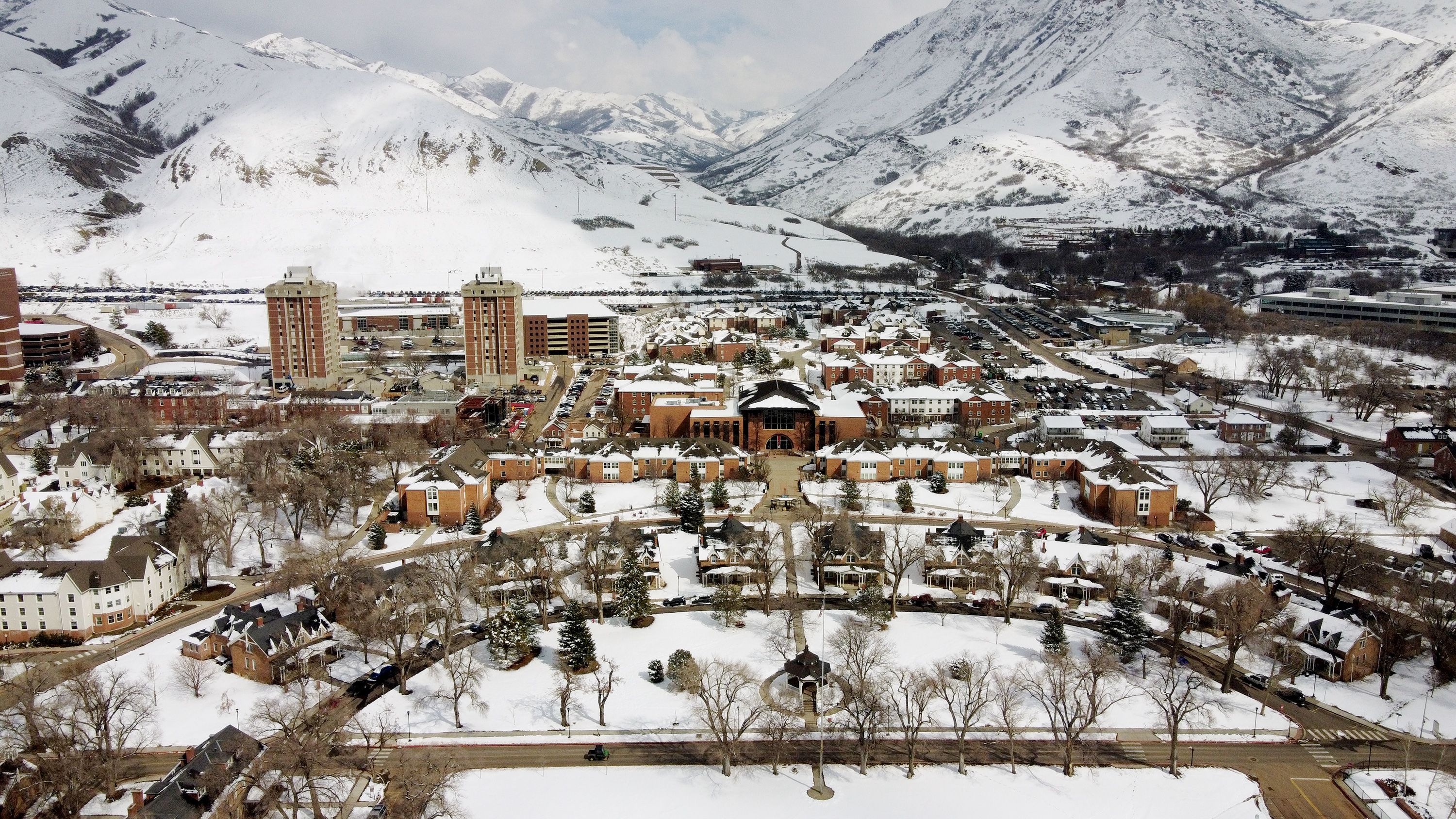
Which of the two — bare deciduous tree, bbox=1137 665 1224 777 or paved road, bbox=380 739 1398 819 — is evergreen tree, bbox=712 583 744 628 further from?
bare deciduous tree, bbox=1137 665 1224 777

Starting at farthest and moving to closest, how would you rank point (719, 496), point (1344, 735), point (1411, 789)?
point (719, 496)
point (1344, 735)
point (1411, 789)

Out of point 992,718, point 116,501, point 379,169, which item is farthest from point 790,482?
point 379,169

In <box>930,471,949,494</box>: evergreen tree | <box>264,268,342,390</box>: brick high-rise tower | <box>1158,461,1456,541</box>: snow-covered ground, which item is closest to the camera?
<box>1158,461,1456,541</box>: snow-covered ground

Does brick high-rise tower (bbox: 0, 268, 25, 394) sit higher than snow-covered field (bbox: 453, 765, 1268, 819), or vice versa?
brick high-rise tower (bbox: 0, 268, 25, 394)

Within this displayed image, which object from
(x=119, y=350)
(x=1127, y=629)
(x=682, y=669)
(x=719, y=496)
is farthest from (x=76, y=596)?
(x=119, y=350)

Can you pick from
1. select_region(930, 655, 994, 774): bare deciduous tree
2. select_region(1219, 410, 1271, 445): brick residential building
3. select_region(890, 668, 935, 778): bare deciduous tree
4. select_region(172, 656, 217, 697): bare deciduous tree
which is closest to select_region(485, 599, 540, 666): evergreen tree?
select_region(172, 656, 217, 697): bare deciduous tree

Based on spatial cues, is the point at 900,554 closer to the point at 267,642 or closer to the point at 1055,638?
the point at 1055,638

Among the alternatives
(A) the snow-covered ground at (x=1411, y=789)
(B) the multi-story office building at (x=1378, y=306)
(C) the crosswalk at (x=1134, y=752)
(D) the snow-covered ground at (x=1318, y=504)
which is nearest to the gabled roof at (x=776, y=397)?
(D) the snow-covered ground at (x=1318, y=504)

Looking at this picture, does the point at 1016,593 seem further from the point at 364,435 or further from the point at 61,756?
the point at 364,435
